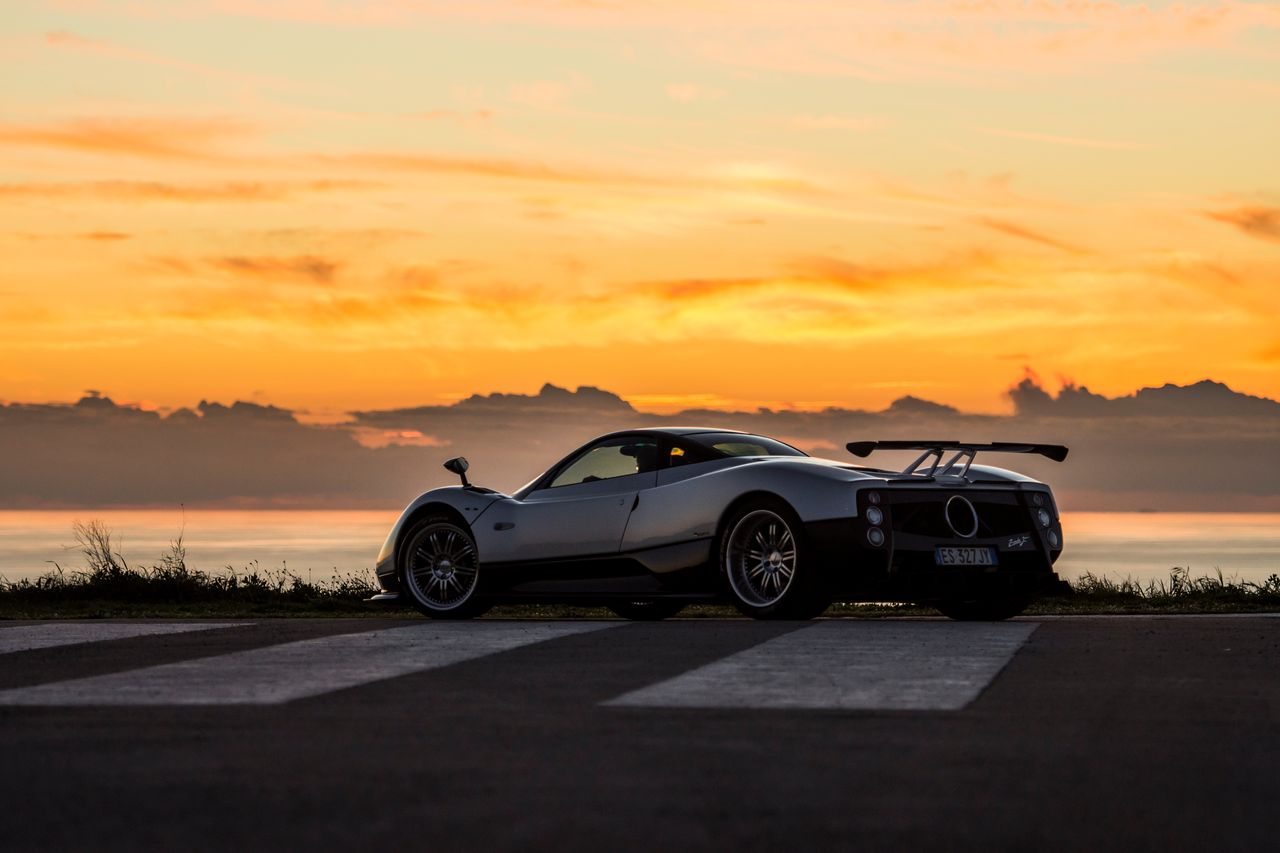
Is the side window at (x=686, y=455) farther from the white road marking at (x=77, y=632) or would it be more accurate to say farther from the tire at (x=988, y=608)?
the white road marking at (x=77, y=632)

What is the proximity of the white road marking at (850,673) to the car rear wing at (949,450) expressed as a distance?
6.11ft

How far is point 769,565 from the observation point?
13.0 metres

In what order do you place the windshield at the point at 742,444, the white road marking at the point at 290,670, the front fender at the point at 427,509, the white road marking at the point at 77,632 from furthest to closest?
the front fender at the point at 427,509 < the windshield at the point at 742,444 < the white road marking at the point at 77,632 < the white road marking at the point at 290,670

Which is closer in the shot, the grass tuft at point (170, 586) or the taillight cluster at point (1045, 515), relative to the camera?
the taillight cluster at point (1045, 515)

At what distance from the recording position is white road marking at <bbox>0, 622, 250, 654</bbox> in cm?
1100

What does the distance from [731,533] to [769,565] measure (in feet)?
1.20

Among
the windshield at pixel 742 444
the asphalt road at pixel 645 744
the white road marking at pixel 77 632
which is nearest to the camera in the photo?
the asphalt road at pixel 645 744

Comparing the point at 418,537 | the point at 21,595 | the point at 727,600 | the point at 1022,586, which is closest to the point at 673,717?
the point at 727,600

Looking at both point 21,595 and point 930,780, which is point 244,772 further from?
point 21,595

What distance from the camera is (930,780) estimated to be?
5629 mm

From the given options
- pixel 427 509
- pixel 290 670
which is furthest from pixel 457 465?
pixel 290 670

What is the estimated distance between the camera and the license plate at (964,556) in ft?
42.6

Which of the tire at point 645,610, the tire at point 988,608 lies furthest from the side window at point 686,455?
the tire at point 988,608

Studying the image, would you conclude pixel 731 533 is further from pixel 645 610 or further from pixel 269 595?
pixel 269 595
